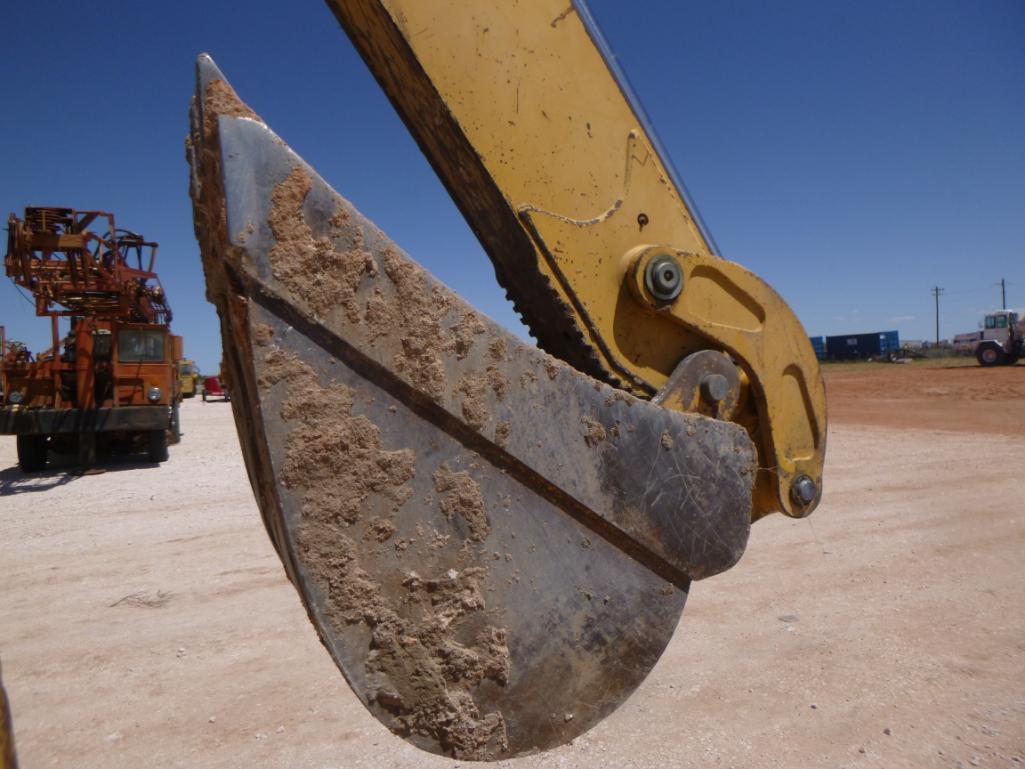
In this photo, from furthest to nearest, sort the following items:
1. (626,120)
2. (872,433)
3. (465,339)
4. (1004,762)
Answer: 1. (872,433)
2. (1004,762)
3. (626,120)
4. (465,339)

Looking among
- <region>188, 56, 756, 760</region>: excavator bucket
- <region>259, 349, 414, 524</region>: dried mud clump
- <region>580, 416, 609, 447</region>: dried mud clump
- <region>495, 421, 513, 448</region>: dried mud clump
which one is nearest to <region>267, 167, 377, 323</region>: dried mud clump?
<region>188, 56, 756, 760</region>: excavator bucket

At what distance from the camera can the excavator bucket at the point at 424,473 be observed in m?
1.10

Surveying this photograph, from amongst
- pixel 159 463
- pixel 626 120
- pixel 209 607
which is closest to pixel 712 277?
pixel 626 120

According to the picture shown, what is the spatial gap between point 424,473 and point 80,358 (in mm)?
10434

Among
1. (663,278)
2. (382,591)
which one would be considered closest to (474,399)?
(382,591)

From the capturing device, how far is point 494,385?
128 centimetres

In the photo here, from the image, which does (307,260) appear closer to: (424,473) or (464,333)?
(464,333)

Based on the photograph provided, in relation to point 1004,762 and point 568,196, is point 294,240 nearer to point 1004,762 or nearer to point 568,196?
point 568,196

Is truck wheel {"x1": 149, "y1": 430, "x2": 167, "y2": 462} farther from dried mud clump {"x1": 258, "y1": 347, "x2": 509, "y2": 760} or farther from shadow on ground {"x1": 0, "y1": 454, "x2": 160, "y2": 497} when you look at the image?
dried mud clump {"x1": 258, "y1": 347, "x2": 509, "y2": 760}

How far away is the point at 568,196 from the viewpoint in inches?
66.9

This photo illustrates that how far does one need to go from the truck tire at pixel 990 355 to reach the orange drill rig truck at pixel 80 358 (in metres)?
33.3

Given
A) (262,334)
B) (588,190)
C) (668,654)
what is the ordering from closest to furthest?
1. (262,334)
2. (588,190)
3. (668,654)

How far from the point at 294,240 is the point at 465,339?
1.17 ft

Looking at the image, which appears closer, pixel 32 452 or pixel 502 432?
pixel 502 432
